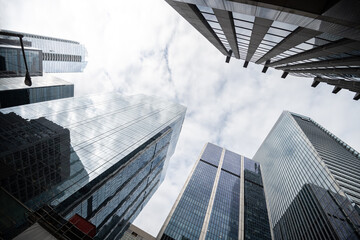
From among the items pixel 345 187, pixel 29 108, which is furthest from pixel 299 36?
pixel 345 187

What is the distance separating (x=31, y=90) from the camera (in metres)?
58.7

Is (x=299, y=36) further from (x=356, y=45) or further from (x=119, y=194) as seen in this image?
(x=119, y=194)

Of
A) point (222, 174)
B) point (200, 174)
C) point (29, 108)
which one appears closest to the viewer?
point (29, 108)

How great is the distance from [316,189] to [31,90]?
10496 centimetres

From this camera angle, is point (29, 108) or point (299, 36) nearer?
point (299, 36)

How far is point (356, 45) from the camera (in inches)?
373

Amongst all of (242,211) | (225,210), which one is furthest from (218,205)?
(242,211)

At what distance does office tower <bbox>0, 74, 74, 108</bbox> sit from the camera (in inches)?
1900

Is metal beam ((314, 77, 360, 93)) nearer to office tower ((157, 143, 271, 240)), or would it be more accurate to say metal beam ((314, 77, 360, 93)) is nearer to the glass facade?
the glass facade

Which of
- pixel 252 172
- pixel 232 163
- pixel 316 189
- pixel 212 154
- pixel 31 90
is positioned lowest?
pixel 232 163

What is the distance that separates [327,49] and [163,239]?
87173mm

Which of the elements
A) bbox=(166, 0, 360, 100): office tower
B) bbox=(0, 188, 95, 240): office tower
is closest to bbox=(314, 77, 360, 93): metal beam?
bbox=(166, 0, 360, 100): office tower

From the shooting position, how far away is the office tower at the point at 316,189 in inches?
1949

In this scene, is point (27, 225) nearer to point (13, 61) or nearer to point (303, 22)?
point (303, 22)
